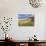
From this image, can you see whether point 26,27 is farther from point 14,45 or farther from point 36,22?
point 14,45

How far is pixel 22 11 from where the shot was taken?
4.89m

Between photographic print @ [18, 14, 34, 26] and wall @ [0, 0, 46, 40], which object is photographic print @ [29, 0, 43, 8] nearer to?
wall @ [0, 0, 46, 40]

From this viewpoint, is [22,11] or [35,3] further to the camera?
[35,3]

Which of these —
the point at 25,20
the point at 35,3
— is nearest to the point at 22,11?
the point at 25,20

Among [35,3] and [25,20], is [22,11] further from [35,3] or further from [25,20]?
[35,3]

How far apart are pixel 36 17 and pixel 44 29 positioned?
53 centimetres

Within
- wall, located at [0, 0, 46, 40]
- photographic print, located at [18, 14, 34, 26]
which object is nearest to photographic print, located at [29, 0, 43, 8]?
wall, located at [0, 0, 46, 40]

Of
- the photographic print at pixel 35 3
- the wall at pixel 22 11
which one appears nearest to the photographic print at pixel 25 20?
the wall at pixel 22 11

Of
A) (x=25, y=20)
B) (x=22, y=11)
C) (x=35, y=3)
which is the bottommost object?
(x=25, y=20)

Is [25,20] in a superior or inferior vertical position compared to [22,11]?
inferior

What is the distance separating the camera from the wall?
191 inches

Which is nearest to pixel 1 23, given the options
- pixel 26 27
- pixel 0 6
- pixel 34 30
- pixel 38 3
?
pixel 0 6

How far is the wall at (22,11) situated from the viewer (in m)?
4.84

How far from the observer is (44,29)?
192 inches
